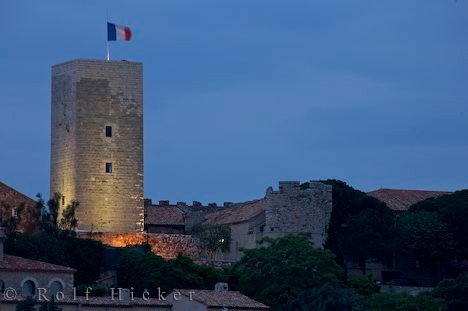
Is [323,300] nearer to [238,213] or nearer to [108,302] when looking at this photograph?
[108,302]

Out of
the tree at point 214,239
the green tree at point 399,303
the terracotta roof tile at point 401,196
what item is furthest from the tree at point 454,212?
the green tree at point 399,303

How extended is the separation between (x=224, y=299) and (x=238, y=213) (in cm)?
2137

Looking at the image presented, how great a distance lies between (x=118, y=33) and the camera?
89.5 metres

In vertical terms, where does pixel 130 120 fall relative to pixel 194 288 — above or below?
above

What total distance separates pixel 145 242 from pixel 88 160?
12.8 feet

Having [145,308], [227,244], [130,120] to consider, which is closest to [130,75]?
[130,120]

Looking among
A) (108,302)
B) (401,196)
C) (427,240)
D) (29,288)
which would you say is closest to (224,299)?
(108,302)

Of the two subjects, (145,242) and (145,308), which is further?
(145,242)

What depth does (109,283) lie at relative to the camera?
81.7m

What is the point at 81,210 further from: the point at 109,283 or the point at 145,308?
the point at 145,308

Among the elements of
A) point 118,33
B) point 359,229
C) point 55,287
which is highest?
point 118,33

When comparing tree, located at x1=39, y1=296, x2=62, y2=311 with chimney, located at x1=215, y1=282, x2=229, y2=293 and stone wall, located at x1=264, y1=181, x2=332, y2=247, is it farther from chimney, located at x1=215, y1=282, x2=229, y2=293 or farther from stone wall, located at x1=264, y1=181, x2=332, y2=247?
stone wall, located at x1=264, y1=181, x2=332, y2=247

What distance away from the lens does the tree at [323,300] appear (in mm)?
73062

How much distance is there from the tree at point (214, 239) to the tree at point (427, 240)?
7.10m
